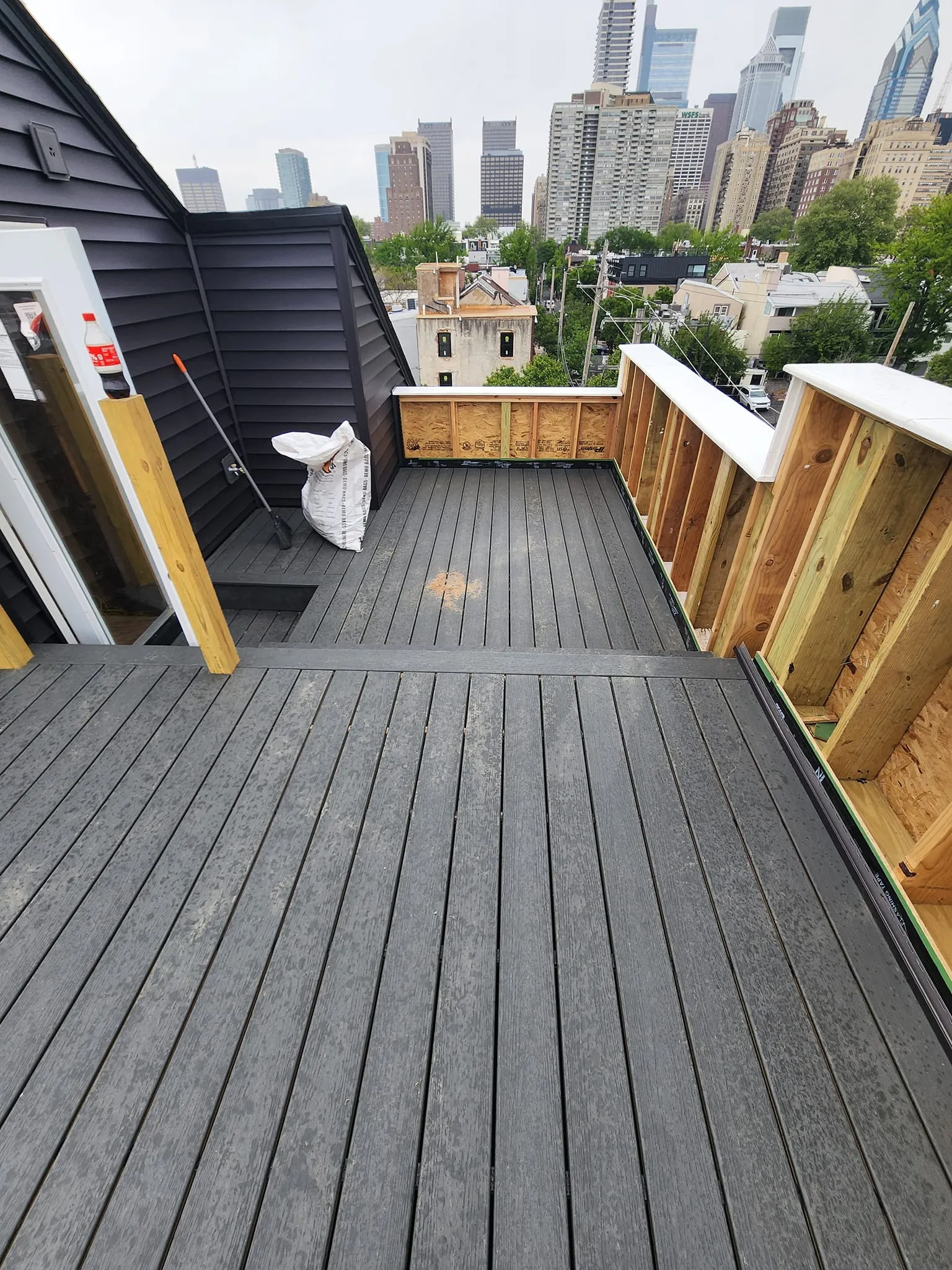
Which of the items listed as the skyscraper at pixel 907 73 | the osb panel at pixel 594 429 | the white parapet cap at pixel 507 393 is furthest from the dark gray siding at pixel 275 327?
the skyscraper at pixel 907 73

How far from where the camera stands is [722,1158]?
103 centimetres

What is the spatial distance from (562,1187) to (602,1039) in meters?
0.26

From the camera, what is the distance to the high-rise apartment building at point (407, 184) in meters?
99.0

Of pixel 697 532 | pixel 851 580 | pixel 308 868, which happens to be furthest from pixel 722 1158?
pixel 697 532

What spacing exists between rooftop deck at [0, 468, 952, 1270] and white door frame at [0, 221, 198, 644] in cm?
34

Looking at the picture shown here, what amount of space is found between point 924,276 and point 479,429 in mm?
27662

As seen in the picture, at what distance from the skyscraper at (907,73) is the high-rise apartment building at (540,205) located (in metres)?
105

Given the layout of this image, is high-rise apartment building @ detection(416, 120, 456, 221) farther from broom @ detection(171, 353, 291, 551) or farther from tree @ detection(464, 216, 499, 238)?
broom @ detection(171, 353, 291, 551)

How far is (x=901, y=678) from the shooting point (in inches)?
57.0

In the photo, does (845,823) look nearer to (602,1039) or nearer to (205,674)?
(602,1039)

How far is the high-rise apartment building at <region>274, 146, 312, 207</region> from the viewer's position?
6147 inches

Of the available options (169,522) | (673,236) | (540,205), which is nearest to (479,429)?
(169,522)

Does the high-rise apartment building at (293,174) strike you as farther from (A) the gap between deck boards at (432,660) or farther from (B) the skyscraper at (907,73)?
(A) the gap between deck boards at (432,660)

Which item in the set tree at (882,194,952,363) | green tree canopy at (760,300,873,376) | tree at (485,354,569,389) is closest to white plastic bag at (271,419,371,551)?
tree at (485,354,569,389)
